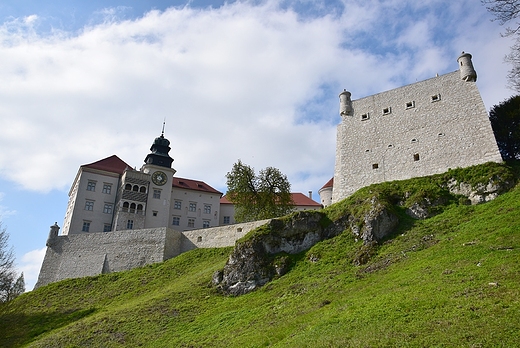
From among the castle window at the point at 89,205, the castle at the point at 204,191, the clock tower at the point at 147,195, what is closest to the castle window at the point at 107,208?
the castle at the point at 204,191

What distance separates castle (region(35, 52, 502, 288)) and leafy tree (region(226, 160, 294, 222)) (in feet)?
24.7

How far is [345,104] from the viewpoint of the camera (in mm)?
34812

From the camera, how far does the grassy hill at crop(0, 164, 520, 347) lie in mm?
11438

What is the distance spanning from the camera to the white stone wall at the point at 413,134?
28547 millimetres

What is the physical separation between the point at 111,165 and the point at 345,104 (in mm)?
27609

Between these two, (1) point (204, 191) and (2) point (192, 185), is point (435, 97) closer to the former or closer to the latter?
(1) point (204, 191)

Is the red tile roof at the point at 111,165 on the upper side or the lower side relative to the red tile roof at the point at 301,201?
upper

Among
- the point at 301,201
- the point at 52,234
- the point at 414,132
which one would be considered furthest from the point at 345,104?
the point at 52,234

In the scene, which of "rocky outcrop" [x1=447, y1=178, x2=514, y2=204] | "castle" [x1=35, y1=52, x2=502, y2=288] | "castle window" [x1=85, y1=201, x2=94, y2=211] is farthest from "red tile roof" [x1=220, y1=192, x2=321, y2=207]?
"rocky outcrop" [x1=447, y1=178, x2=514, y2=204]

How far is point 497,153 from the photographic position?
26.9m

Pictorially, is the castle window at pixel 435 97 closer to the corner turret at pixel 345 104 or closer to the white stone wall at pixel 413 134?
the white stone wall at pixel 413 134

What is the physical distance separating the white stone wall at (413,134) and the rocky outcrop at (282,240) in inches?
262

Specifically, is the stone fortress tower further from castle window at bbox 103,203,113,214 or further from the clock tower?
castle window at bbox 103,203,113,214

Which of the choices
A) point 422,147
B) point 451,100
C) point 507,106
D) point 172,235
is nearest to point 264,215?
point 172,235
